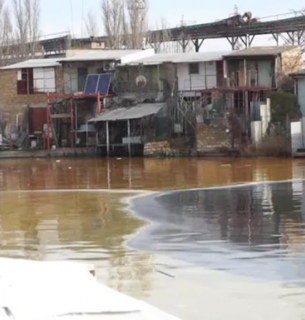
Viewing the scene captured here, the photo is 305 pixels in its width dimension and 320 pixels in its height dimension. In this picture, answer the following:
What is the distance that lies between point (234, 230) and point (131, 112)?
3186 cm

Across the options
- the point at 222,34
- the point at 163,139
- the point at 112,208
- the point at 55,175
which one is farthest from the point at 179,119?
the point at 112,208

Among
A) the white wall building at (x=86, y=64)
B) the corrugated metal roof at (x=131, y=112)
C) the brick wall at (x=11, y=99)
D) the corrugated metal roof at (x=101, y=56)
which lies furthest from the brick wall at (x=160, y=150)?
the brick wall at (x=11, y=99)

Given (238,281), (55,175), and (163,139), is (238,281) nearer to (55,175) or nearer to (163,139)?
(55,175)

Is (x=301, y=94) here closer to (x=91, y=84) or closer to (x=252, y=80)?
(x=252, y=80)

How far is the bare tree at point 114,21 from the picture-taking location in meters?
68.9

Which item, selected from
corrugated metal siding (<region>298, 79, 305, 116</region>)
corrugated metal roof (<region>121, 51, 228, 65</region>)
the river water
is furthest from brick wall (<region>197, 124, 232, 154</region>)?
the river water

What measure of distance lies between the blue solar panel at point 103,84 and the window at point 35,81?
4630 mm

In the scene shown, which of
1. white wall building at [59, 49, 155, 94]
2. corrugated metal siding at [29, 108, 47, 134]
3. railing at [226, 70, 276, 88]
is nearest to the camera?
railing at [226, 70, 276, 88]

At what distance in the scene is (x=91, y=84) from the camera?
51250 mm

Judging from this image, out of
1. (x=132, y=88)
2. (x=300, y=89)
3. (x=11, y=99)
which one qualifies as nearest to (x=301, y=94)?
(x=300, y=89)

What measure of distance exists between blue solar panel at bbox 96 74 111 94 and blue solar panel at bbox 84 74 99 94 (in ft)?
0.80

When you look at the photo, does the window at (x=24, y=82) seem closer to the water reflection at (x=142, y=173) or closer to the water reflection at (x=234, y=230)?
the water reflection at (x=142, y=173)

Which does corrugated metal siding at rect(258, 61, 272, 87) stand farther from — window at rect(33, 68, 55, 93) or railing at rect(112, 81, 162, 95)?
window at rect(33, 68, 55, 93)

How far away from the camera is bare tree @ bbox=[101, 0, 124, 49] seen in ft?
226
